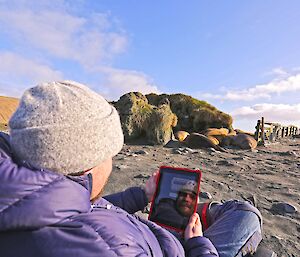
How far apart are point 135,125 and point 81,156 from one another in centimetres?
993

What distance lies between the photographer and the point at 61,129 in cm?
125

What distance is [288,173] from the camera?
6.50m

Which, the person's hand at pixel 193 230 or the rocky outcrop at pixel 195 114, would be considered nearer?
the person's hand at pixel 193 230

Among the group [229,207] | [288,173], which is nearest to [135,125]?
[288,173]

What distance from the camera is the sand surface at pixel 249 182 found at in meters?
3.39

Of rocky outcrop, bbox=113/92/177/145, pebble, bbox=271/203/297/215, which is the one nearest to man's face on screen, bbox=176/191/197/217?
pebble, bbox=271/203/297/215

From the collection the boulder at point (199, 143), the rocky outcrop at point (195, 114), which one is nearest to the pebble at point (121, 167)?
the boulder at point (199, 143)

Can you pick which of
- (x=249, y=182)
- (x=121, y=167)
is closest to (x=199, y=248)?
(x=249, y=182)

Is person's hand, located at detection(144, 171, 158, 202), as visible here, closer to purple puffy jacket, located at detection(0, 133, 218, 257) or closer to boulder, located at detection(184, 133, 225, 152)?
purple puffy jacket, located at detection(0, 133, 218, 257)

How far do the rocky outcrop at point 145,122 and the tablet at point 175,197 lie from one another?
8.24 m

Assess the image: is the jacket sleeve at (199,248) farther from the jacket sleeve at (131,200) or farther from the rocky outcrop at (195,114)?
the rocky outcrop at (195,114)

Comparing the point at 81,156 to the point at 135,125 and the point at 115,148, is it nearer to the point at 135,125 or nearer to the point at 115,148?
the point at 115,148

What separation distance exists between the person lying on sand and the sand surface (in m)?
2.37

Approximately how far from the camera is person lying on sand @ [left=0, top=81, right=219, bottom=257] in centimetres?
109
